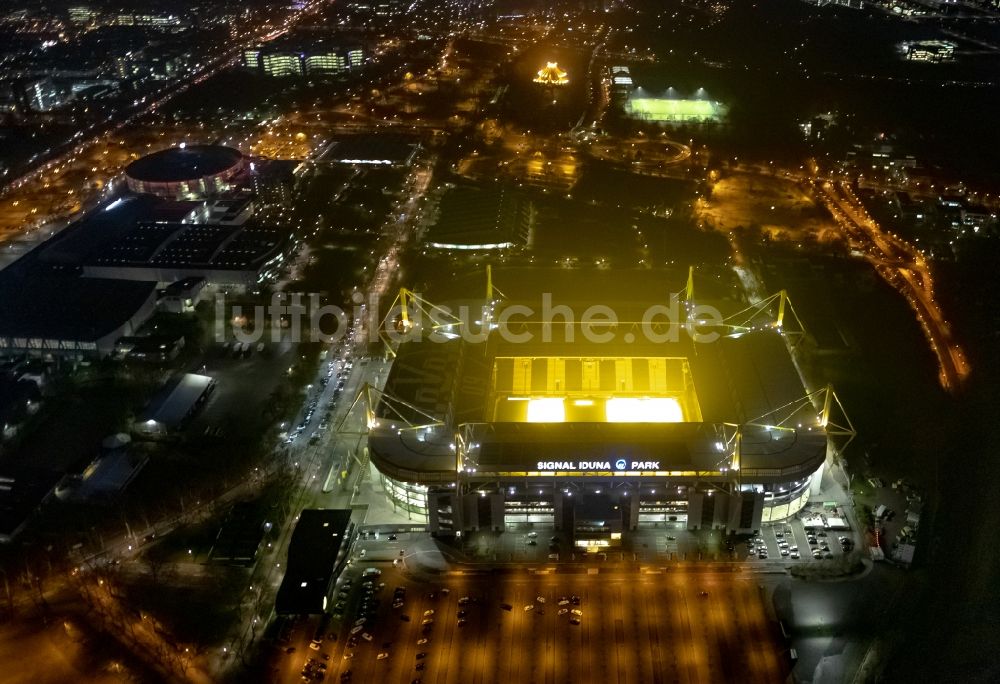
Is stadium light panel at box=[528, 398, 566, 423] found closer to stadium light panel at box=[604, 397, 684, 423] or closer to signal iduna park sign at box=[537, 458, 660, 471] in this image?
stadium light panel at box=[604, 397, 684, 423]

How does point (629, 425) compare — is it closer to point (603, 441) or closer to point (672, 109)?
point (603, 441)

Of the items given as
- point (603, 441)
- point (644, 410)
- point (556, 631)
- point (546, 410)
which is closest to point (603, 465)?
point (603, 441)

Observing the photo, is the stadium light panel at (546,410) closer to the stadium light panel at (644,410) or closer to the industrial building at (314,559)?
the stadium light panel at (644,410)

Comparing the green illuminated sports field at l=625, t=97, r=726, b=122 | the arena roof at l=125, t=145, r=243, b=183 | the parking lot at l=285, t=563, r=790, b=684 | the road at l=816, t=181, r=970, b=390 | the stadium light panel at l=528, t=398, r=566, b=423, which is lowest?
the parking lot at l=285, t=563, r=790, b=684

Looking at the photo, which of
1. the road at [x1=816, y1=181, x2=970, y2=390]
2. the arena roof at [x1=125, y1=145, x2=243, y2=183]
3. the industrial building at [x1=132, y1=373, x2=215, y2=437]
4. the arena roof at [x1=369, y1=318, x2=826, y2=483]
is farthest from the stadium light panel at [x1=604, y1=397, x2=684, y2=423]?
the arena roof at [x1=125, y1=145, x2=243, y2=183]

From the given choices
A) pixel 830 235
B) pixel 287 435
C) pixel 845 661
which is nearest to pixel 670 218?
pixel 830 235
